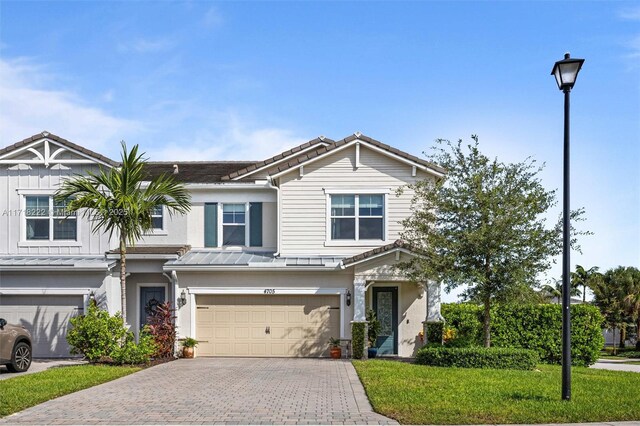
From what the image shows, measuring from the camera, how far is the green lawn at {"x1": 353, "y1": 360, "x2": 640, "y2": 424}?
11.1 meters

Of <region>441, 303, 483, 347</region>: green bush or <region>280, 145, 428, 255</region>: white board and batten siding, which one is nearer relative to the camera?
<region>441, 303, 483, 347</region>: green bush

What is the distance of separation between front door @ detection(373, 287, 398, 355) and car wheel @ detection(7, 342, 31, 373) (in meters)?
10.7

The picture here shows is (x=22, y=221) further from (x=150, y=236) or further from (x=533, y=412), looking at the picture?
(x=533, y=412)

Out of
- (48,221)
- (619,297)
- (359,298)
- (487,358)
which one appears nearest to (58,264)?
(48,221)

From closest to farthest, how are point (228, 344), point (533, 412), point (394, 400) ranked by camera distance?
point (533, 412), point (394, 400), point (228, 344)

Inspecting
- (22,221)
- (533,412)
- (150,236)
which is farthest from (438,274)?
(22,221)

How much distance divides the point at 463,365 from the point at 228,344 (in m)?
8.15

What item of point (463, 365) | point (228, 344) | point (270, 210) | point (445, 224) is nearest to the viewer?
point (463, 365)

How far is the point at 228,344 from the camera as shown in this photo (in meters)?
23.1

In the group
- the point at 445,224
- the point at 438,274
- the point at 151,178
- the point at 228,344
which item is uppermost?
the point at 151,178

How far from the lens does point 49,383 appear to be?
15047 mm

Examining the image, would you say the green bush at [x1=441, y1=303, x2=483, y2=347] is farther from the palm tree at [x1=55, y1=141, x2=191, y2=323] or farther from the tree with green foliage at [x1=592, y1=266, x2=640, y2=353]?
the tree with green foliage at [x1=592, y1=266, x2=640, y2=353]

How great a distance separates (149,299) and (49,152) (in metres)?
6.23

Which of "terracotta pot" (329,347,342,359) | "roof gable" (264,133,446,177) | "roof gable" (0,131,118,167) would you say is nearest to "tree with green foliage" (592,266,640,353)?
"roof gable" (264,133,446,177)
